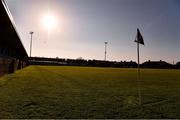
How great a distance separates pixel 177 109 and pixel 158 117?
4.31 feet

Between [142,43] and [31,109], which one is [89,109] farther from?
[142,43]

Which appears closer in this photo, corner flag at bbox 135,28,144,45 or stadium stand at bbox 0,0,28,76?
corner flag at bbox 135,28,144,45

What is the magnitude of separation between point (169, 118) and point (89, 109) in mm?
2152

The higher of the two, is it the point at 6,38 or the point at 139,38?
the point at 6,38

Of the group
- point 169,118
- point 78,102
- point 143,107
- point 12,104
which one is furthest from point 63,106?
point 169,118

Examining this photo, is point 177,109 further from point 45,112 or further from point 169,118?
point 45,112

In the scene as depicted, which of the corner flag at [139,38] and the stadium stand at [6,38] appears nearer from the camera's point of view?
the corner flag at [139,38]

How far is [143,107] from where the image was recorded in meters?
6.98

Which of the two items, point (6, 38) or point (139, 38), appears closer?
point (139, 38)

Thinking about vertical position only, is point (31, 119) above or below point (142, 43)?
below

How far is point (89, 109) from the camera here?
6.55 metres

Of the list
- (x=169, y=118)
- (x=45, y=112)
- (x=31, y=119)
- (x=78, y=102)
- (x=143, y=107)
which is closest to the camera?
(x=31, y=119)

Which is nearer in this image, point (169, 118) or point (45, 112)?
point (169, 118)

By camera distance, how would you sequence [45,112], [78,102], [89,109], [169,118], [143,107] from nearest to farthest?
[169,118] → [45,112] → [89,109] → [143,107] → [78,102]
